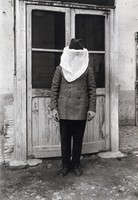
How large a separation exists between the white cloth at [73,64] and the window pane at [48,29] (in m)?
0.84

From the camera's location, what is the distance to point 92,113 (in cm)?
393

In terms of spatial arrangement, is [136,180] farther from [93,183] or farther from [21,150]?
[21,150]

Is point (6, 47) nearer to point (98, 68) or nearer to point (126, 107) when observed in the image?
point (98, 68)

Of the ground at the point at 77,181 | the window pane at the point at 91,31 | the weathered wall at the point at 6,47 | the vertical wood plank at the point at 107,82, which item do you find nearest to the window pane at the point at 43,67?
the window pane at the point at 91,31

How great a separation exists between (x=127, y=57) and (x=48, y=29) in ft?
10.5

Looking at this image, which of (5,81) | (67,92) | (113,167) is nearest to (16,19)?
(67,92)

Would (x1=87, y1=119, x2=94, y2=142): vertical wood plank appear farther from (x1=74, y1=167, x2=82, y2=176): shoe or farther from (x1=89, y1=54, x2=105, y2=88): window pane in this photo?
(x1=74, y1=167, x2=82, y2=176): shoe

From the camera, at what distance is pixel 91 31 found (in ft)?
15.9

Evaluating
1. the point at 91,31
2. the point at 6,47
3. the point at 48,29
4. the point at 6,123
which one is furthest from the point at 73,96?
the point at 6,47

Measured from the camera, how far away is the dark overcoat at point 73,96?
390cm

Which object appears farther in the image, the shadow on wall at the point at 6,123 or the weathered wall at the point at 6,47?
the weathered wall at the point at 6,47

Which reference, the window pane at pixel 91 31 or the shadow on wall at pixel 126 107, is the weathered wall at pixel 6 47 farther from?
the shadow on wall at pixel 126 107

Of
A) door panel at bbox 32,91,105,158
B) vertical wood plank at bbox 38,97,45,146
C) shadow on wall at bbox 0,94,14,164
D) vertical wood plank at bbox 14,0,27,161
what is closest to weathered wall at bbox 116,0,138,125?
door panel at bbox 32,91,105,158

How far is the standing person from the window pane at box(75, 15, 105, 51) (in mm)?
915
